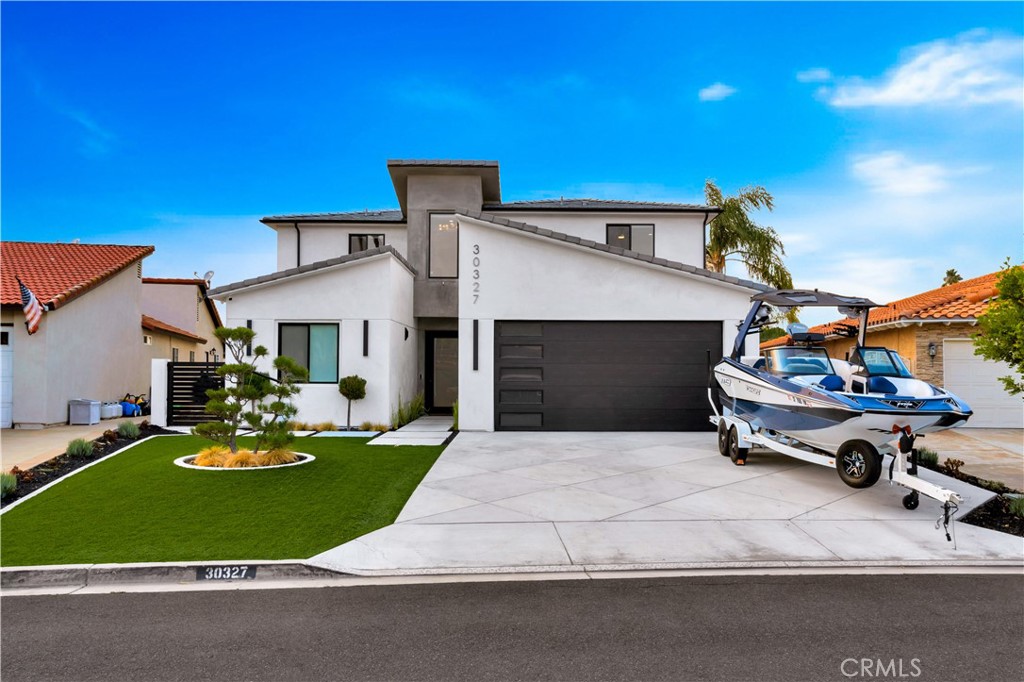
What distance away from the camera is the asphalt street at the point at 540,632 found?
3.21m

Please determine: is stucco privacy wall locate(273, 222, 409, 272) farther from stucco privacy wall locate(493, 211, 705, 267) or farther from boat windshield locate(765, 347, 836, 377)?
boat windshield locate(765, 347, 836, 377)

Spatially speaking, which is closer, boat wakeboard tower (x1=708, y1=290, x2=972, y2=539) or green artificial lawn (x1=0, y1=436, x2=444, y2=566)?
green artificial lawn (x1=0, y1=436, x2=444, y2=566)

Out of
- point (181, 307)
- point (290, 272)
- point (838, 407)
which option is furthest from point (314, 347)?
point (181, 307)

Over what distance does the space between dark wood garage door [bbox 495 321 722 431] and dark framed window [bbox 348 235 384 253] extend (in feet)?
23.4

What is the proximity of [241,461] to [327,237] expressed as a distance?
11333mm

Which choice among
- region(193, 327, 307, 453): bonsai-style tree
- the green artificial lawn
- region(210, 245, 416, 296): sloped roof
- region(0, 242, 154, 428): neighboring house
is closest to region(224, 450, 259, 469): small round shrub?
region(193, 327, 307, 453): bonsai-style tree

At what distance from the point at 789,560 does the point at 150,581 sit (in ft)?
18.3

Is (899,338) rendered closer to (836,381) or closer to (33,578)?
(836,381)

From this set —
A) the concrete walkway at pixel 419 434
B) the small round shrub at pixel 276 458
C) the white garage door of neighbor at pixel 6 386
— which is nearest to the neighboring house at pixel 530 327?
the concrete walkway at pixel 419 434

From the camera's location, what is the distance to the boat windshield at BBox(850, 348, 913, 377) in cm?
741

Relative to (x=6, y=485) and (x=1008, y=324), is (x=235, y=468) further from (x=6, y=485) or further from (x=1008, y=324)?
(x=1008, y=324)

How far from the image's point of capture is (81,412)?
15328 mm

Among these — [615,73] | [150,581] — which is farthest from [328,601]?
[615,73]

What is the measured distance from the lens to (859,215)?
17500 millimetres
